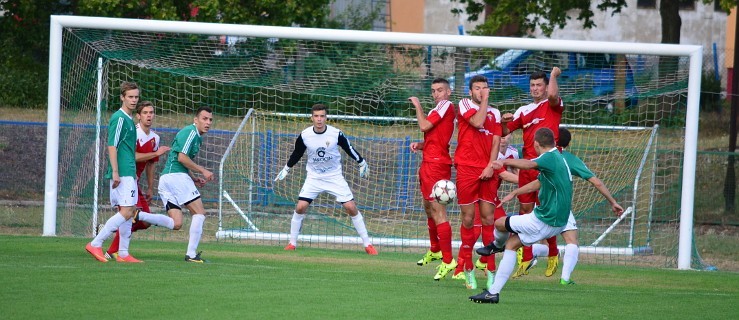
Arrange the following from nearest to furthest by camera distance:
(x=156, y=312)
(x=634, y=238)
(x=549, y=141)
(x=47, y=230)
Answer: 1. (x=156, y=312)
2. (x=549, y=141)
3. (x=47, y=230)
4. (x=634, y=238)

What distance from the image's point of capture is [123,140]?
1075cm

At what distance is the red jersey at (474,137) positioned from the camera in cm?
1036

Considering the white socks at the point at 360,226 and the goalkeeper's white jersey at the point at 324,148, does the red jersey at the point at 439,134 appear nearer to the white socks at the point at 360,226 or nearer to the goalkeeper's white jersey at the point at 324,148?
the goalkeeper's white jersey at the point at 324,148

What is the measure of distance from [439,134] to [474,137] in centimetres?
52

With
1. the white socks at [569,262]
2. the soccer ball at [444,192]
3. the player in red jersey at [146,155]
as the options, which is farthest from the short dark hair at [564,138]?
the player in red jersey at [146,155]

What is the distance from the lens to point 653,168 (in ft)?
49.1

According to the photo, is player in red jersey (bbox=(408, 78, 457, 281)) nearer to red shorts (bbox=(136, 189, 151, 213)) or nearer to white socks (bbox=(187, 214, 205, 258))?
white socks (bbox=(187, 214, 205, 258))

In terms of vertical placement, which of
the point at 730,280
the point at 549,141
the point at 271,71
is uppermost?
the point at 271,71

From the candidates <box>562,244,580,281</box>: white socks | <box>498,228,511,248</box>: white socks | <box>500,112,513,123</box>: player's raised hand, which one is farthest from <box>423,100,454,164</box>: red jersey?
<box>562,244,580,281</box>: white socks

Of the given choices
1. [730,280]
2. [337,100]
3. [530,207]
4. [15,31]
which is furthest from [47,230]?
[15,31]

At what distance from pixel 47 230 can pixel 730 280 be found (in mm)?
8853

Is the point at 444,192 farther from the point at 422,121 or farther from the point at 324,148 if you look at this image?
the point at 324,148

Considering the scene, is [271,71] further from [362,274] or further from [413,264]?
[362,274]

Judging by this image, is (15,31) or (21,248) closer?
(21,248)
